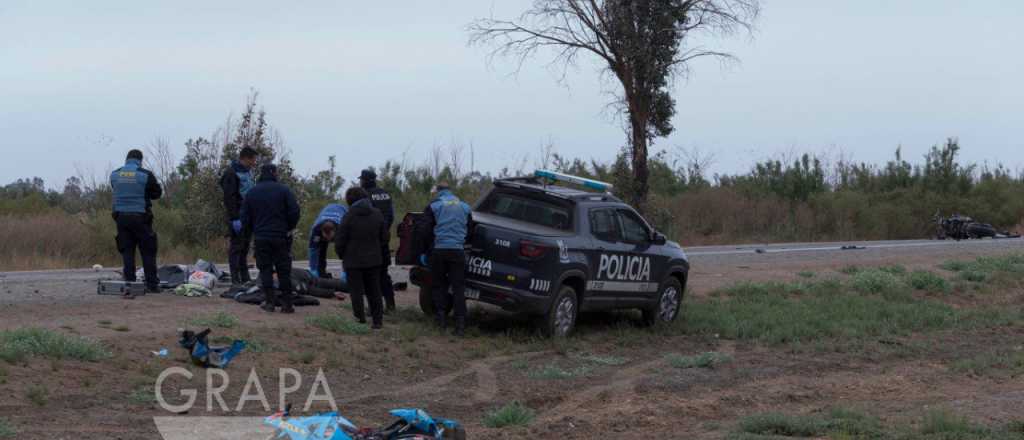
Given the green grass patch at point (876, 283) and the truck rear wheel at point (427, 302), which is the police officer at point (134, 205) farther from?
the green grass patch at point (876, 283)

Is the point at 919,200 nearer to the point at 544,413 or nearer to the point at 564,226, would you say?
the point at 564,226

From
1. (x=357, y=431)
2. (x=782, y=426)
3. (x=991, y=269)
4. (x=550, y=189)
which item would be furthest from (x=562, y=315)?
(x=991, y=269)

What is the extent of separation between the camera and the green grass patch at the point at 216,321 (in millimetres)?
13039

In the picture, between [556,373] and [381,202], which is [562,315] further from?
[381,202]

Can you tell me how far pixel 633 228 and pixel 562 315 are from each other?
1849 mm

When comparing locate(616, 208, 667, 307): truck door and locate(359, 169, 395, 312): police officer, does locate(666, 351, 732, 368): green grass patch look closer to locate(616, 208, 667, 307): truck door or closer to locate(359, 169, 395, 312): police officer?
locate(616, 208, 667, 307): truck door

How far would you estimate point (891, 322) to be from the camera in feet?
57.7

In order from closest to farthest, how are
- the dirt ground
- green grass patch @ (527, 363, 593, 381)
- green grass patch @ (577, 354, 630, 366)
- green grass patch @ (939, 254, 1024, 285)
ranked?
the dirt ground → green grass patch @ (527, 363, 593, 381) → green grass patch @ (577, 354, 630, 366) → green grass patch @ (939, 254, 1024, 285)

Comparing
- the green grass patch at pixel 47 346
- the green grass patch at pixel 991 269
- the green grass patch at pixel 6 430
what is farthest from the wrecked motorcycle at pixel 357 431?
the green grass patch at pixel 991 269

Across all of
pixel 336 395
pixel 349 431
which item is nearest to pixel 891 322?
pixel 336 395

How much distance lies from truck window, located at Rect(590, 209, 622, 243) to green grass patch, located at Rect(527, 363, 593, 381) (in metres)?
2.32

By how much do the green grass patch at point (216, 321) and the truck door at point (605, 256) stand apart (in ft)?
14.5

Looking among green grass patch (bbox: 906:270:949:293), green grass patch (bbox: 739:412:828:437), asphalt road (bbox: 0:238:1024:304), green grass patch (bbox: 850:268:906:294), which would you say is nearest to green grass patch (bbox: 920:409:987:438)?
green grass patch (bbox: 739:412:828:437)

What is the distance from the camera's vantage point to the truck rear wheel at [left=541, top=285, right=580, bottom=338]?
1452 centimetres
